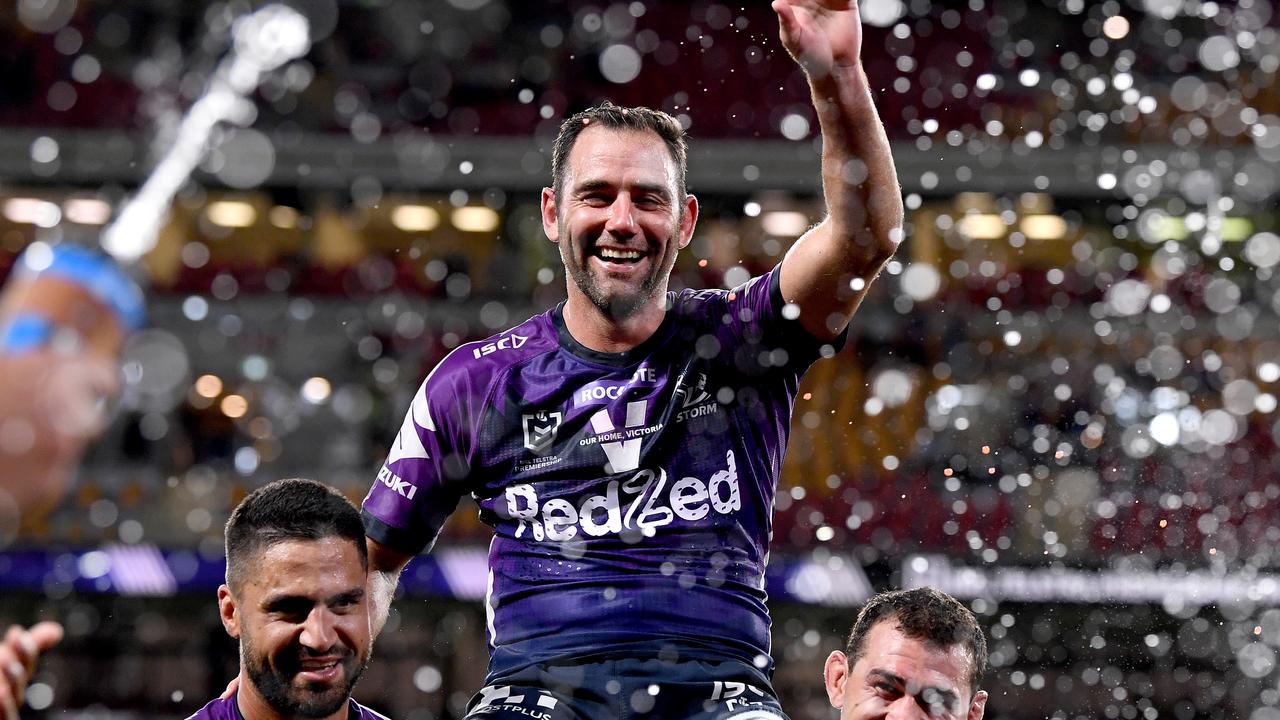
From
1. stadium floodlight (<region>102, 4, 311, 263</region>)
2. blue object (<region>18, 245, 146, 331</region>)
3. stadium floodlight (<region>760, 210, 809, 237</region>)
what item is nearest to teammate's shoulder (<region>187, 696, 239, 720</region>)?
blue object (<region>18, 245, 146, 331</region>)

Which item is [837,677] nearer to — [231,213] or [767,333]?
[767,333]

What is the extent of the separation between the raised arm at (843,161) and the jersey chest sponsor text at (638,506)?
1.71ft

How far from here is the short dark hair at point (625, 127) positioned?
3365 millimetres

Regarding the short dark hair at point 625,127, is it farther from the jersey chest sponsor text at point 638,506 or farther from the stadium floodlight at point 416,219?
the stadium floodlight at point 416,219

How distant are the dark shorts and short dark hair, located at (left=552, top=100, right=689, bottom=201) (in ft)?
3.73

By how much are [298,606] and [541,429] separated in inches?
31.7

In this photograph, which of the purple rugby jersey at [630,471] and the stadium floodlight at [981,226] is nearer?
the purple rugby jersey at [630,471]

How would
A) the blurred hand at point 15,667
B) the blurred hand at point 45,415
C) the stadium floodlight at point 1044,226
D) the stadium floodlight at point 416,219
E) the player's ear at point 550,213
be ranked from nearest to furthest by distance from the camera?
the blurred hand at point 45,415, the blurred hand at point 15,667, the player's ear at point 550,213, the stadium floodlight at point 1044,226, the stadium floodlight at point 416,219

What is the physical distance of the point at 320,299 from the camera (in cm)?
1683

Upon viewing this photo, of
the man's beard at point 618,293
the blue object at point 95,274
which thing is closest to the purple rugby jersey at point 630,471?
the man's beard at point 618,293

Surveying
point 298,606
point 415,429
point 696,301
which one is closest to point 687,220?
point 696,301

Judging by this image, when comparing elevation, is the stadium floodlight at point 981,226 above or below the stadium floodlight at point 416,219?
below

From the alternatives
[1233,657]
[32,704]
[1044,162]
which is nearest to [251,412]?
[32,704]

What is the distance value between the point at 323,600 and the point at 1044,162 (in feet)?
47.8
